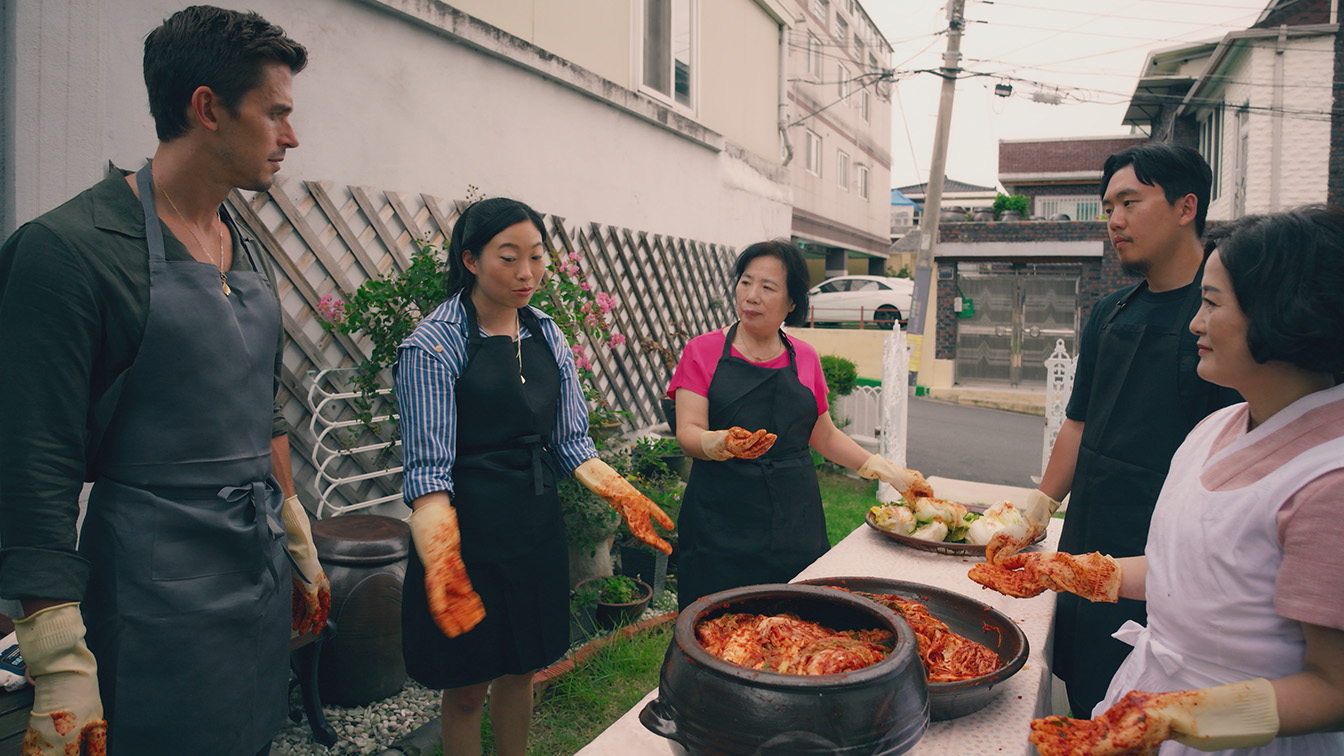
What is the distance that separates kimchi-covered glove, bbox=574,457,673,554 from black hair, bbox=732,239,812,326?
3.13 feet

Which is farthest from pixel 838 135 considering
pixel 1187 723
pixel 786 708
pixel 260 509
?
pixel 786 708

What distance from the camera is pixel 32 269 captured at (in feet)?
4.46

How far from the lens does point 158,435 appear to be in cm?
149

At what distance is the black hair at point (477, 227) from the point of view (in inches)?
85.4

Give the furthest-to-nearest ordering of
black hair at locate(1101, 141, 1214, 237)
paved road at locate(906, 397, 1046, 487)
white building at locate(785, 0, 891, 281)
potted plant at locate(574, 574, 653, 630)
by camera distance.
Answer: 1. white building at locate(785, 0, 891, 281)
2. paved road at locate(906, 397, 1046, 487)
3. potted plant at locate(574, 574, 653, 630)
4. black hair at locate(1101, 141, 1214, 237)

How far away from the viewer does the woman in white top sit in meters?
1.07

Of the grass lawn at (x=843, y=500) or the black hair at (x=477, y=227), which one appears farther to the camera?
the grass lawn at (x=843, y=500)

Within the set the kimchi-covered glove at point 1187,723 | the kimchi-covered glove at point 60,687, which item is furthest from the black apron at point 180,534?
the kimchi-covered glove at point 1187,723

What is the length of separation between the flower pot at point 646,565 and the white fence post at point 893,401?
304cm

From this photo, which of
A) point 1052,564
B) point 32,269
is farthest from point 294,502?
point 1052,564

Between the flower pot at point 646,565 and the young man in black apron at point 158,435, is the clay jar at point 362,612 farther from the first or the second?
the flower pot at point 646,565

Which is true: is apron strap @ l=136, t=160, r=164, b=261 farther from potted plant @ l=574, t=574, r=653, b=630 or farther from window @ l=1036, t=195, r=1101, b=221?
window @ l=1036, t=195, r=1101, b=221

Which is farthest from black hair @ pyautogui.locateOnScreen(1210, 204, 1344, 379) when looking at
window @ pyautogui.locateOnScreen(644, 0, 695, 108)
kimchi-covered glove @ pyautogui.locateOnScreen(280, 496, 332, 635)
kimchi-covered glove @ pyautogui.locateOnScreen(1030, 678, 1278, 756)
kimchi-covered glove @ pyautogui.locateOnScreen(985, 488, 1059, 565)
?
window @ pyautogui.locateOnScreen(644, 0, 695, 108)

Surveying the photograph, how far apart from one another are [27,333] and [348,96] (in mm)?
3058
